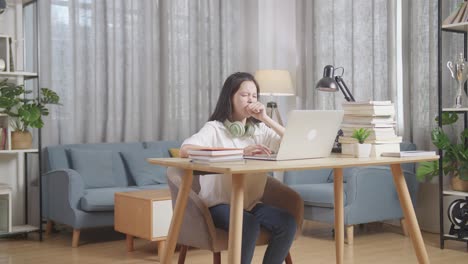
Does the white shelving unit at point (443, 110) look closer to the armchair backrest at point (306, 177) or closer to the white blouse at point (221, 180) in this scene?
the armchair backrest at point (306, 177)

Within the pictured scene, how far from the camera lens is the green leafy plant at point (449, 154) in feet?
15.2

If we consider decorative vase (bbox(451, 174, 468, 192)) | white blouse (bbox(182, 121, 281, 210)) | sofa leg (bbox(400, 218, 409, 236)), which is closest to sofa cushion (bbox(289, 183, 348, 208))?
sofa leg (bbox(400, 218, 409, 236))

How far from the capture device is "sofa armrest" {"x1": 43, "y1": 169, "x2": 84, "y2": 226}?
488 cm

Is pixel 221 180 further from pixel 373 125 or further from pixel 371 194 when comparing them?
pixel 371 194

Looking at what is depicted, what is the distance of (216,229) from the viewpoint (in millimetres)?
3006

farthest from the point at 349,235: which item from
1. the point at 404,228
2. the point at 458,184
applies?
the point at 458,184

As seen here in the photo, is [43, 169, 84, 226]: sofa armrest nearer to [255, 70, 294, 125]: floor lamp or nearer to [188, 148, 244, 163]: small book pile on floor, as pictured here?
[255, 70, 294, 125]: floor lamp

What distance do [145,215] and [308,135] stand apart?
189 cm

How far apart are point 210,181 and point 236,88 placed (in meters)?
0.45

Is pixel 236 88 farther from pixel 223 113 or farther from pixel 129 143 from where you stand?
pixel 129 143

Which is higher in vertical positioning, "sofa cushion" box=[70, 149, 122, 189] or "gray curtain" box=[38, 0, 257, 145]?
"gray curtain" box=[38, 0, 257, 145]

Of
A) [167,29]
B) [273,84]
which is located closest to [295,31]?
[273,84]

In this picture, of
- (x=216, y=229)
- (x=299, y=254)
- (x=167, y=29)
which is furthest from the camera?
(x=167, y=29)

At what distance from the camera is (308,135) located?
2828mm
